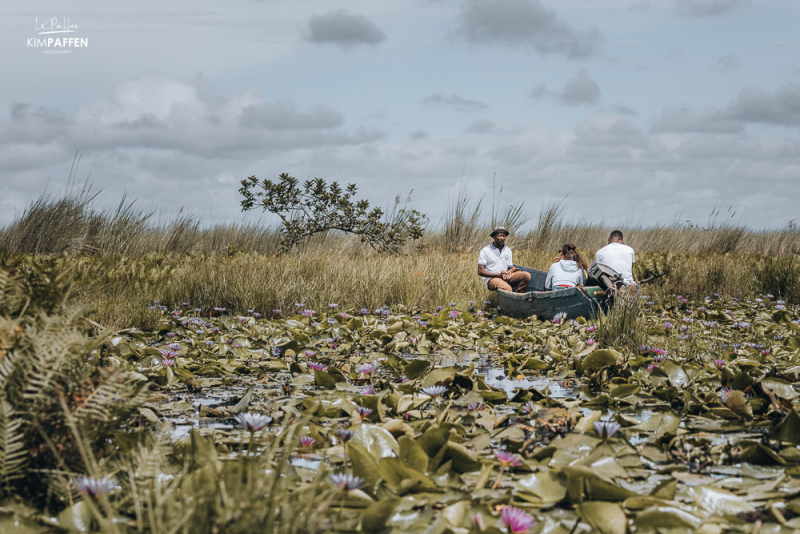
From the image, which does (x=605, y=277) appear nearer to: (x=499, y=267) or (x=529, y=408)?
(x=499, y=267)

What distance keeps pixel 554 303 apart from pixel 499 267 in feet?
6.28

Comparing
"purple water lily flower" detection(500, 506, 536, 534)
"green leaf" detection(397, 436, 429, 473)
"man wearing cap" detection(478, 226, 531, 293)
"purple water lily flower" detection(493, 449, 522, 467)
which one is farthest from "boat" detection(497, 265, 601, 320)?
"purple water lily flower" detection(500, 506, 536, 534)

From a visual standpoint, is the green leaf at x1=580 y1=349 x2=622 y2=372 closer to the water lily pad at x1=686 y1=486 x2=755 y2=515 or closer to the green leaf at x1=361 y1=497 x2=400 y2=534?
the water lily pad at x1=686 y1=486 x2=755 y2=515

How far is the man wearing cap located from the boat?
110 cm

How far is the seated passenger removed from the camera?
759 centimetres

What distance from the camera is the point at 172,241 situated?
13273 mm

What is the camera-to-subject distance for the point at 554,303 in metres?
6.85

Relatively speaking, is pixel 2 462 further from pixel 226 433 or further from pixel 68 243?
pixel 68 243

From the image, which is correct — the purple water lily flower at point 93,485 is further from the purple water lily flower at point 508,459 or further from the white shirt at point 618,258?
the white shirt at point 618,258

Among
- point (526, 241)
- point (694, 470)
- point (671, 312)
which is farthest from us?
point (526, 241)

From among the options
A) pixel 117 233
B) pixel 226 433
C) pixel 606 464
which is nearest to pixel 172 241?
pixel 117 233

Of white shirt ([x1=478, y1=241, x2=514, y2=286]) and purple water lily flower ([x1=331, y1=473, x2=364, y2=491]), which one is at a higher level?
white shirt ([x1=478, y1=241, x2=514, y2=286])

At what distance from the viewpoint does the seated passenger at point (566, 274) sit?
7.59 m

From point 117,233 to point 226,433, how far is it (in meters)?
10.9
